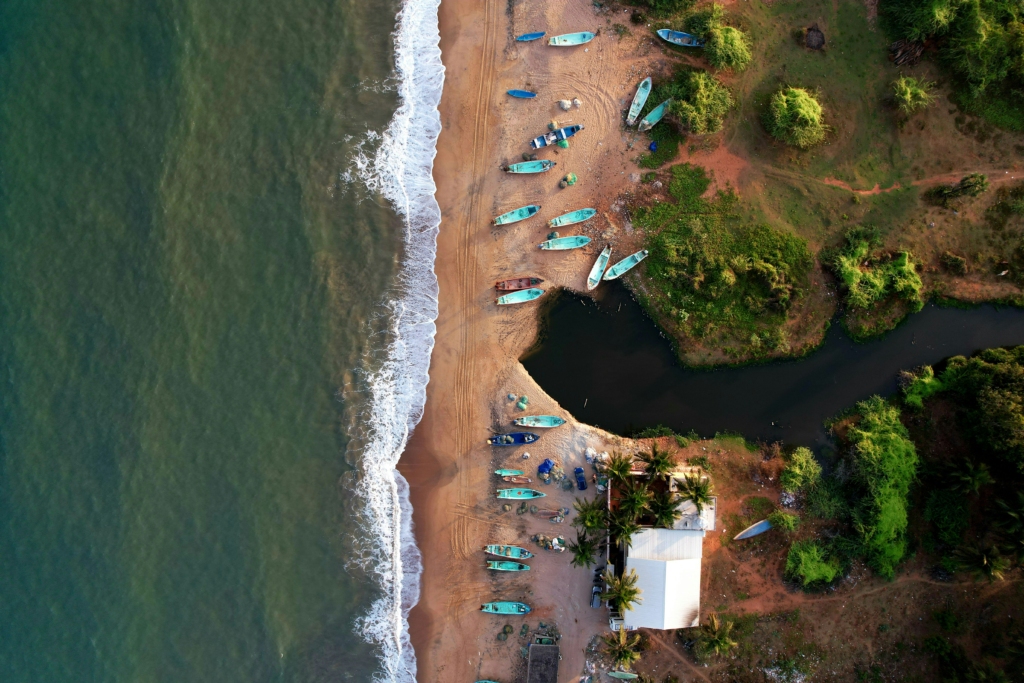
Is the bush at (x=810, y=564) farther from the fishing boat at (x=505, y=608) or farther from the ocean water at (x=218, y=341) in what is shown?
the ocean water at (x=218, y=341)

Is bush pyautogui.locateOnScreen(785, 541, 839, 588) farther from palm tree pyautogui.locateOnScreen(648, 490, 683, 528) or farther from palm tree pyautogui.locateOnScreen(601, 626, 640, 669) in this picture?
palm tree pyautogui.locateOnScreen(601, 626, 640, 669)

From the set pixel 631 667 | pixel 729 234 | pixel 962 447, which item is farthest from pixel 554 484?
pixel 962 447

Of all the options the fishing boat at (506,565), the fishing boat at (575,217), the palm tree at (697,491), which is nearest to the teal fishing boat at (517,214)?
the fishing boat at (575,217)

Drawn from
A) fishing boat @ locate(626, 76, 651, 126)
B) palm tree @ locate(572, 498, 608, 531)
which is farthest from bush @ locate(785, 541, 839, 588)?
fishing boat @ locate(626, 76, 651, 126)

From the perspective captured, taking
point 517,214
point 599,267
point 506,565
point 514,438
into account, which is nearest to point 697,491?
point 514,438

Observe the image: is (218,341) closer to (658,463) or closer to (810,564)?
(658,463)

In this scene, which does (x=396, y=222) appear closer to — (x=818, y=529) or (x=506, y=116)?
(x=506, y=116)
